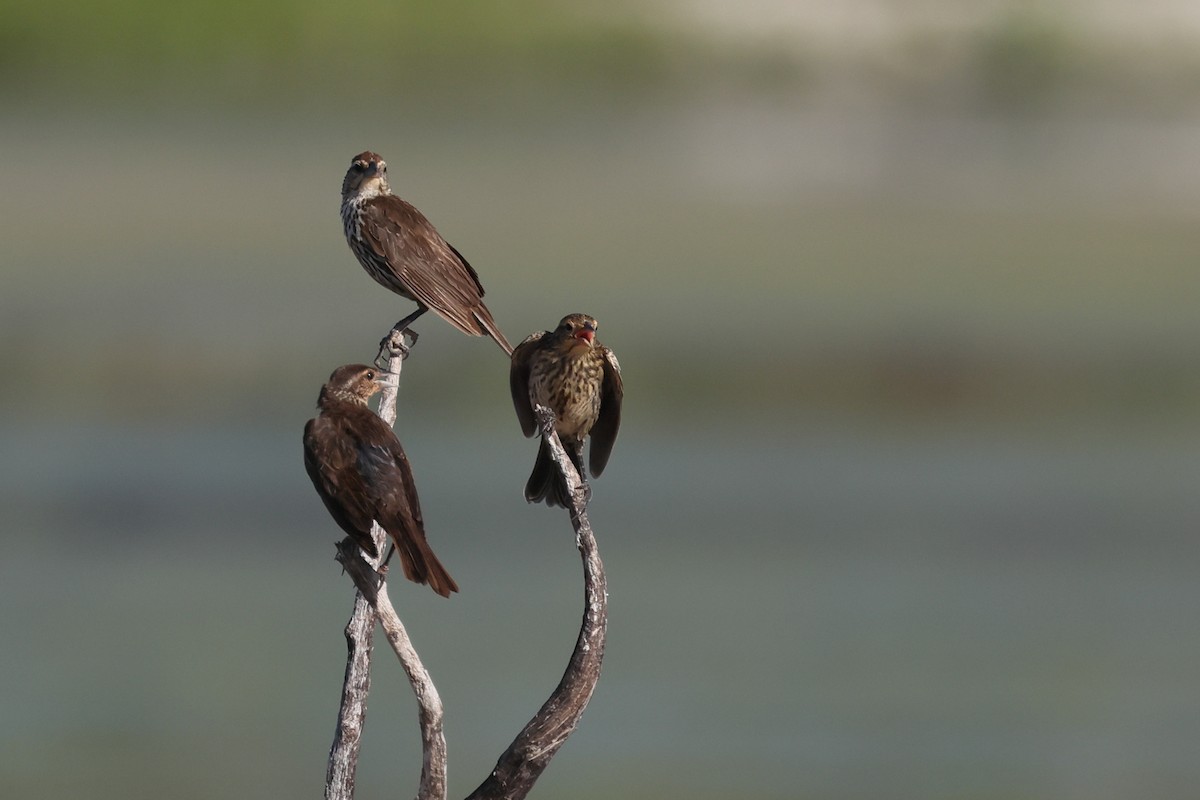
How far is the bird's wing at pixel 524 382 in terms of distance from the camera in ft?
24.3

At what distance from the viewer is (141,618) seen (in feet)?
49.3

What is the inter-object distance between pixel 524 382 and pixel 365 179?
1.14 meters

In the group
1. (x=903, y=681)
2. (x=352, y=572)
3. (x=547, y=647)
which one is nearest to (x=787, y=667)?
(x=903, y=681)

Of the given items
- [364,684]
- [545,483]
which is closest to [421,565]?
[364,684]

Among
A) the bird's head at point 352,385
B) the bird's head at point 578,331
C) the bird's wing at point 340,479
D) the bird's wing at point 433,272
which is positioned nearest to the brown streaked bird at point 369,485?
the bird's wing at point 340,479

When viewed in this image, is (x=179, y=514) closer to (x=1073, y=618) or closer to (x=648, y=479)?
(x=648, y=479)

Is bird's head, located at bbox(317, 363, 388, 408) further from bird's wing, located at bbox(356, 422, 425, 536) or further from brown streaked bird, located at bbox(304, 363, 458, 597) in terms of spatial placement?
bird's wing, located at bbox(356, 422, 425, 536)

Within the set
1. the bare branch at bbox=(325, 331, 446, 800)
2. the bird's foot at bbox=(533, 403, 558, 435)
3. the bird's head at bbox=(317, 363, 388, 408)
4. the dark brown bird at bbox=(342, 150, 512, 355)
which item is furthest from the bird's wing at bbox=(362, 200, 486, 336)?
the bare branch at bbox=(325, 331, 446, 800)

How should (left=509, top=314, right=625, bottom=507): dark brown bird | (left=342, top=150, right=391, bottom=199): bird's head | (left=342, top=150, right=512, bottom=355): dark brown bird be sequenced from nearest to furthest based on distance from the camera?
(left=509, top=314, right=625, bottom=507): dark brown bird
(left=342, top=150, right=512, bottom=355): dark brown bird
(left=342, top=150, right=391, bottom=199): bird's head

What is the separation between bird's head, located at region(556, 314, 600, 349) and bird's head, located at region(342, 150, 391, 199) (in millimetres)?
1048

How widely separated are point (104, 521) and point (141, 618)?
9.73ft

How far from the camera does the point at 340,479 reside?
19.9 ft

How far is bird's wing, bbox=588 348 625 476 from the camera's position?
7234mm

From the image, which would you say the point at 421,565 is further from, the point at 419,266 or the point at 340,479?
the point at 419,266
